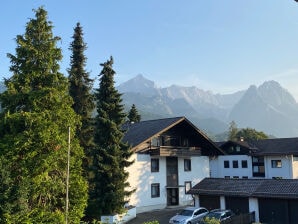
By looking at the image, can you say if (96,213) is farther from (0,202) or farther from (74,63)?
(74,63)

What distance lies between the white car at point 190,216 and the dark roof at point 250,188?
8.31ft

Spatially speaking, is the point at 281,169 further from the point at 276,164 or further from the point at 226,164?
the point at 226,164

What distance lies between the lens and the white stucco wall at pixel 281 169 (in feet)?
180

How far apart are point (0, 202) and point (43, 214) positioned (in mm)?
2420

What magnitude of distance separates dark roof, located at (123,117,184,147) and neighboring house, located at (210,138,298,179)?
1569cm

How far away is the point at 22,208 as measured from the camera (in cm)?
2069

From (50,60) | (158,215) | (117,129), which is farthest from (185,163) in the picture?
(50,60)

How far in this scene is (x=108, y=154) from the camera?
3269 centimetres

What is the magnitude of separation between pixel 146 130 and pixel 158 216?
1003cm

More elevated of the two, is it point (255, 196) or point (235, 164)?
point (235, 164)

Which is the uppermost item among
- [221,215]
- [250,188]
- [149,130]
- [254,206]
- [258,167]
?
[149,130]

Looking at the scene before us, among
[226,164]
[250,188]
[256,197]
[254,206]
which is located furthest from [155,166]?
[226,164]

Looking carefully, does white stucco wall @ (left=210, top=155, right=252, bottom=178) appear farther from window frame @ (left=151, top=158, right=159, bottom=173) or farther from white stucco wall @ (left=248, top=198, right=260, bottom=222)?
white stucco wall @ (left=248, top=198, right=260, bottom=222)

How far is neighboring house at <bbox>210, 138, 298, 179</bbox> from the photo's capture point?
5525 centimetres
